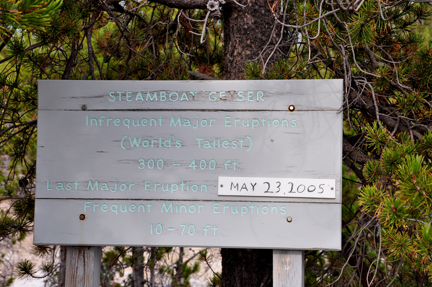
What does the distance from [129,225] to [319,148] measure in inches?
32.6

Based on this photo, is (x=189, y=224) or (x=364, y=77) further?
(x=364, y=77)

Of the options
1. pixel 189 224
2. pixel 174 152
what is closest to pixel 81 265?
pixel 189 224

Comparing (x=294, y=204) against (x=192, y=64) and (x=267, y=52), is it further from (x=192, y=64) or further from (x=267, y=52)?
(x=192, y=64)

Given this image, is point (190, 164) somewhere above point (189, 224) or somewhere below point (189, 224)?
above

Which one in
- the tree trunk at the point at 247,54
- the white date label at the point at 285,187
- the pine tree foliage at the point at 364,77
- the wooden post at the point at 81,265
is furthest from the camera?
the tree trunk at the point at 247,54

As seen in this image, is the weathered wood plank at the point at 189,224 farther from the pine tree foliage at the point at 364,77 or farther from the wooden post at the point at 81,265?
the pine tree foliage at the point at 364,77

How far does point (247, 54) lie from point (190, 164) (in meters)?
0.69

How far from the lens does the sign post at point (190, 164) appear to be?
139 centimetres

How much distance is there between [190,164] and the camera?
143 cm

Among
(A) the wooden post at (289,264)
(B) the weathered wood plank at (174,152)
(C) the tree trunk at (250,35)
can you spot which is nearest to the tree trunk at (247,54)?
(C) the tree trunk at (250,35)

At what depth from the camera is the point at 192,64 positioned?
2.71 m

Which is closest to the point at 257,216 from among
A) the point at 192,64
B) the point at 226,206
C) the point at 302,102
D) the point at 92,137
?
the point at 226,206

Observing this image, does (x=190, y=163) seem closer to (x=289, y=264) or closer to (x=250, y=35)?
(x=289, y=264)

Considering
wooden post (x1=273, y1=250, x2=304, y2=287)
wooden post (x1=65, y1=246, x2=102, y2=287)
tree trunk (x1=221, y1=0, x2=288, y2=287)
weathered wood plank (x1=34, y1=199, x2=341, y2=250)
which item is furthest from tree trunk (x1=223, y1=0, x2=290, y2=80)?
wooden post (x1=65, y1=246, x2=102, y2=287)
